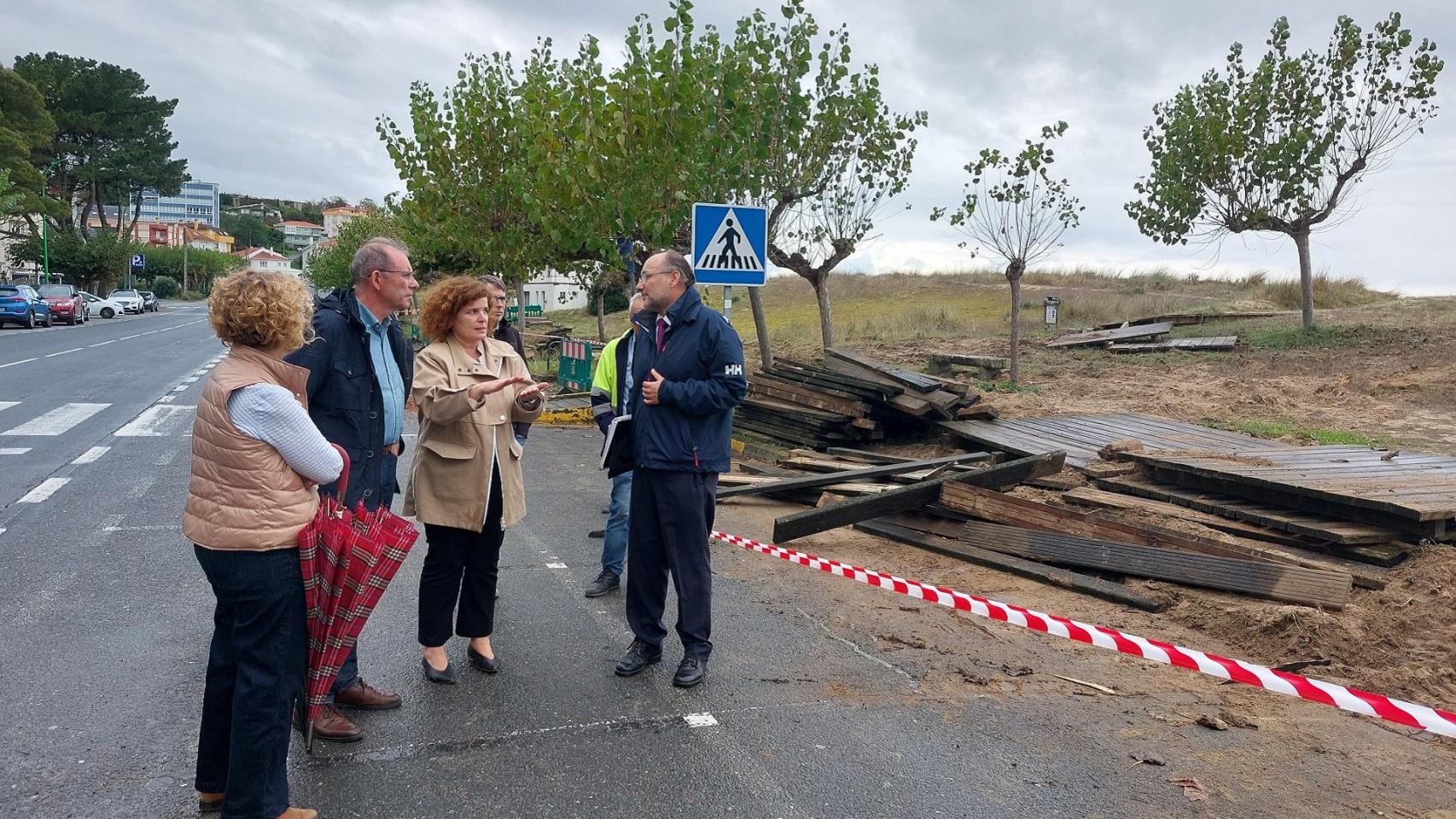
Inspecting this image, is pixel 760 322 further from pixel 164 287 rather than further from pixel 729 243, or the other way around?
pixel 164 287

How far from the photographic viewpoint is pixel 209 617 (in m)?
5.43

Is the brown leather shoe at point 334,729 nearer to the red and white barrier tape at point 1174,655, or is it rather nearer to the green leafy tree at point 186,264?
the red and white barrier tape at point 1174,655

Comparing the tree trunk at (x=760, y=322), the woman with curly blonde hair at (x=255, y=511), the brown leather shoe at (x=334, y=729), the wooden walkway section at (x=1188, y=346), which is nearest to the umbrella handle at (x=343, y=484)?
the woman with curly blonde hair at (x=255, y=511)

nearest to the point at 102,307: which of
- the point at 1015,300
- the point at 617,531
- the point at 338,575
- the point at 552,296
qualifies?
the point at 552,296

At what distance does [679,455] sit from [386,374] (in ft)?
4.38

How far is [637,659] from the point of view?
478 centimetres

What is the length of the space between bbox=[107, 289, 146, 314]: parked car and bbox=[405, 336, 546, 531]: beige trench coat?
61.5 meters

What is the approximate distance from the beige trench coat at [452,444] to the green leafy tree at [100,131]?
6984 centimetres

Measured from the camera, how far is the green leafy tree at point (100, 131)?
2515 inches

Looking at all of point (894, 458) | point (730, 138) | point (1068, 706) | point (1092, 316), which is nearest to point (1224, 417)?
point (894, 458)

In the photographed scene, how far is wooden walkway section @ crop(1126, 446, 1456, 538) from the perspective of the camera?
20.7 feet

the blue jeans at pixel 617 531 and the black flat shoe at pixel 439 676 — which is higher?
the blue jeans at pixel 617 531

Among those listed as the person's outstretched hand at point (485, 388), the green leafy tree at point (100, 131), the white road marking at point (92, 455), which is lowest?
the white road marking at point (92, 455)

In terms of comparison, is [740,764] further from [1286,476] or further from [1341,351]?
[1341,351]
